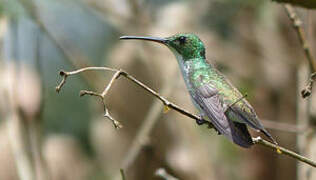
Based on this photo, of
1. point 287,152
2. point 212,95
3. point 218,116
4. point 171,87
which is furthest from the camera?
point 171,87

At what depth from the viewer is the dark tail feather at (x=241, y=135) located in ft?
6.83

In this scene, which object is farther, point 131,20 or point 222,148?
point 222,148

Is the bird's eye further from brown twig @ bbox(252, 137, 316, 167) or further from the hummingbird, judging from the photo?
brown twig @ bbox(252, 137, 316, 167)

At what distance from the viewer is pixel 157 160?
4.65 meters

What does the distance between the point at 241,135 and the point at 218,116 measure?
6.6 inches

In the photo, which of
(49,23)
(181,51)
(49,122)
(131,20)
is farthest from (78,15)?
(181,51)

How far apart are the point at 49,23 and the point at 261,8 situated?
4.87 ft

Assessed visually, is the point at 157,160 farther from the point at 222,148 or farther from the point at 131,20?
the point at 131,20

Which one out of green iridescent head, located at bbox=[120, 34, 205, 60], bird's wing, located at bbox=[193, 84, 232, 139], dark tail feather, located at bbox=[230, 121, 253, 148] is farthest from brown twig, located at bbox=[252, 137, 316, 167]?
green iridescent head, located at bbox=[120, 34, 205, 60]

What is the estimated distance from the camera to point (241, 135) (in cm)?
213

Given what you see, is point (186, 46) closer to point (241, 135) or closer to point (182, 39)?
point (182, 39)

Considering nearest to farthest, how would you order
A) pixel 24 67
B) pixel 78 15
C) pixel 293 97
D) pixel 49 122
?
1. pixel 24 67
2. pixel 293 97
3. pixel 49 122
4. pixel 78 15

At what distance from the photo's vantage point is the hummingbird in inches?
85.7

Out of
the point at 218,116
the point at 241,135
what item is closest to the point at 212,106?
the point at 218,116
